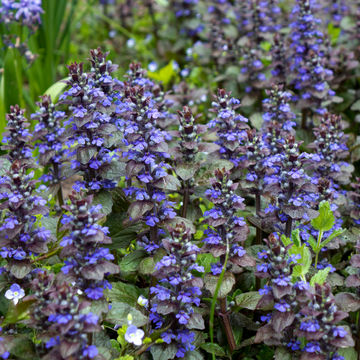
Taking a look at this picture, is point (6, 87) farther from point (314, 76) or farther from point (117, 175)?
point (314, 76)

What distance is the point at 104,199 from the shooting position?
10.4 feet

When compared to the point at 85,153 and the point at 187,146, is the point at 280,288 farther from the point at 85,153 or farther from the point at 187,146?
the point at 85,153

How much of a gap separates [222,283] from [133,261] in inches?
25.7

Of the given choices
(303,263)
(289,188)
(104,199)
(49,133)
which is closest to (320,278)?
(303,263)

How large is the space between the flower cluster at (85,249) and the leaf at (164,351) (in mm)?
510

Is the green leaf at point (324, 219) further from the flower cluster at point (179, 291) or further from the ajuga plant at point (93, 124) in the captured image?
the ajuga plant at point (93, 124)

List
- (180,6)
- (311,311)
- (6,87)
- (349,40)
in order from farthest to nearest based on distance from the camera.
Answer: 1. (180,6)
2. (349,40)
3. (6,87)
4. (311,311)

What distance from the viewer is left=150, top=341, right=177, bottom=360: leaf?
2.66 m

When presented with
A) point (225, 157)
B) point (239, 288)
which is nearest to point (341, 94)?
point (225, 157)

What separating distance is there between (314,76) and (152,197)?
8.35 feet

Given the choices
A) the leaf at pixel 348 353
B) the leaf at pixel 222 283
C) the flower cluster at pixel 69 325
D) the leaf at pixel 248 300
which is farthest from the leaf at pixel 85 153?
the leaf at pixel 348 353

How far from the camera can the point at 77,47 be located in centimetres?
824

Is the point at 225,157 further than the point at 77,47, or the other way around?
the point at 77,47

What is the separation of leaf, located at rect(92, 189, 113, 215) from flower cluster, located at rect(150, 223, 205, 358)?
620 mm
